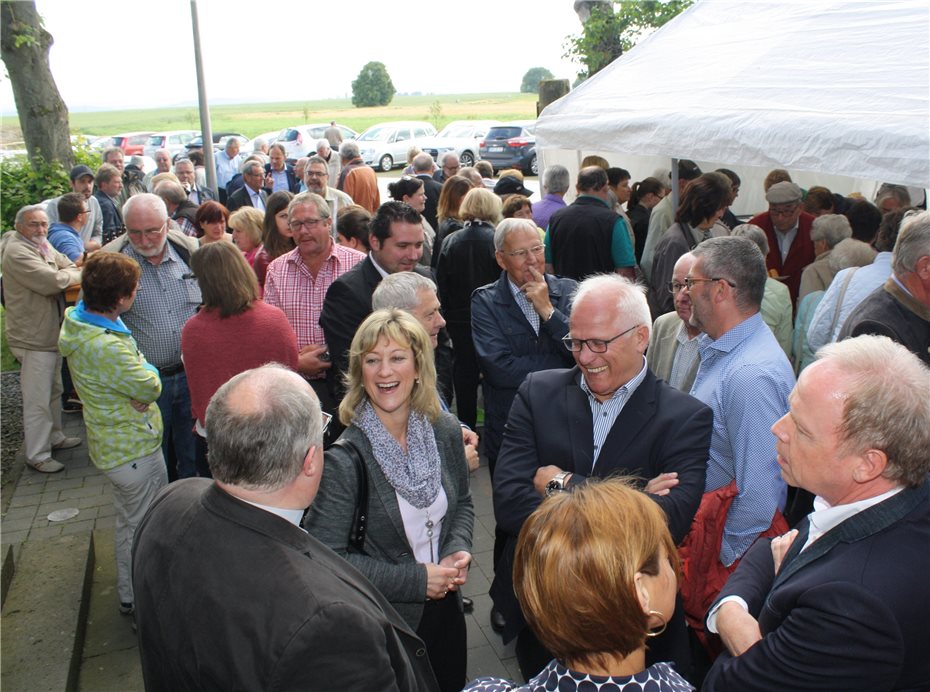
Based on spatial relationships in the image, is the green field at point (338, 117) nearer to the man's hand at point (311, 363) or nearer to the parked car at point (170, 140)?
the parked car at point (170, 140)

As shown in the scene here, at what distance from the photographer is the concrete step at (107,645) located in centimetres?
384

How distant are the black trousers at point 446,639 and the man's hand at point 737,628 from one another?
1.11 metres

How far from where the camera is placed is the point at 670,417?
2.74m

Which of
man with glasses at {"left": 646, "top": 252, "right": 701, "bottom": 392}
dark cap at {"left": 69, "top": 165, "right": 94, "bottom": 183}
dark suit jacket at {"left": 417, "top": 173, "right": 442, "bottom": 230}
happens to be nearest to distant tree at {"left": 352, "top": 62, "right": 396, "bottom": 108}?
dark suit jacket at {"left": 417, "top": 173, "right": 442, "bottom": 230}

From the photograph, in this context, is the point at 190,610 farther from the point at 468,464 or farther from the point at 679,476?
the point at 679,476

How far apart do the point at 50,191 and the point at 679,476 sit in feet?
36.0

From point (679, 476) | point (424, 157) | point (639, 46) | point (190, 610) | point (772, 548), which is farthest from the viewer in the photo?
point (424, 157)

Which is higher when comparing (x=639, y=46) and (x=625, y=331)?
(x=639, y=46)

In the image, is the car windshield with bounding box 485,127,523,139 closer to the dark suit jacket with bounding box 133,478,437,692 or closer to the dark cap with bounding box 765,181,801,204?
the dark cap with bounding box 765,181,801,204

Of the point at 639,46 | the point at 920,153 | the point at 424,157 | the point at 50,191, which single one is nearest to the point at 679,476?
the point at 920,153

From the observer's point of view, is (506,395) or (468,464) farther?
(506,395)

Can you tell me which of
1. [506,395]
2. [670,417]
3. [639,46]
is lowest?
[506,395]

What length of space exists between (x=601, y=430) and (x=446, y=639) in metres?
0.99

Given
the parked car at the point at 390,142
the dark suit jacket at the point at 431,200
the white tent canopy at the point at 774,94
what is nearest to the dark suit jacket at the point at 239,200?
the dark suit jacket at the point at 431,200
